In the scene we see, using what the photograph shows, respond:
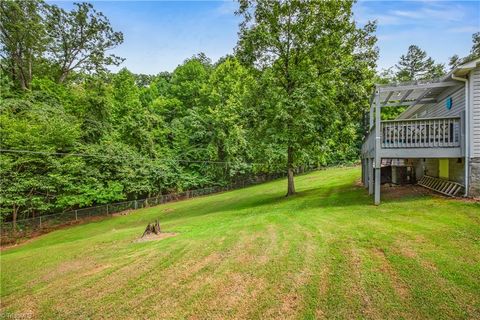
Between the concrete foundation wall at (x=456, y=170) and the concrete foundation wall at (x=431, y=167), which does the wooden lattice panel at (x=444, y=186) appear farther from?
the concrete foundation wall at (x=431, y=167)

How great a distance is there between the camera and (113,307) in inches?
176

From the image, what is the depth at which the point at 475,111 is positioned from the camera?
820 cm

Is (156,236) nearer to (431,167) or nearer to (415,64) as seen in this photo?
(431,167)

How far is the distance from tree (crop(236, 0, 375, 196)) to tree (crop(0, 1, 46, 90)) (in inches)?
821

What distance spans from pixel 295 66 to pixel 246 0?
4567mm

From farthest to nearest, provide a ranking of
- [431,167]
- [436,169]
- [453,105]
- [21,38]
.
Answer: [21,38] → [431,167] → [436,169] → [453,105]

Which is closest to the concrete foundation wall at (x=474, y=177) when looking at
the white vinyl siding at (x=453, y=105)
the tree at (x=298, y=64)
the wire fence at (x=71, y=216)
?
the white vinyl siding at (x=453, y=105)

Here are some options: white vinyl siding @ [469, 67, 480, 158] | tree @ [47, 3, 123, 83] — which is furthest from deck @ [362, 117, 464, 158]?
tree @ [47, 3, 123, 83]

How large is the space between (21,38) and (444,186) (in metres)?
33.0

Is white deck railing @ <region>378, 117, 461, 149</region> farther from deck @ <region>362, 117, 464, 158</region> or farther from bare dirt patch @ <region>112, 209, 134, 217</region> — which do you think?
bare dirt patch @ <region>112, 209, 134, 217</region>

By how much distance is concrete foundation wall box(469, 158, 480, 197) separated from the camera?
26.8 feet

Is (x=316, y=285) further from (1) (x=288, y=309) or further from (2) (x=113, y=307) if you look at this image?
(2) (x=113, y=307)

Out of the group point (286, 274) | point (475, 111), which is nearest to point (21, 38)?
point (286, 274)

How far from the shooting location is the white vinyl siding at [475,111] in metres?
8.16
